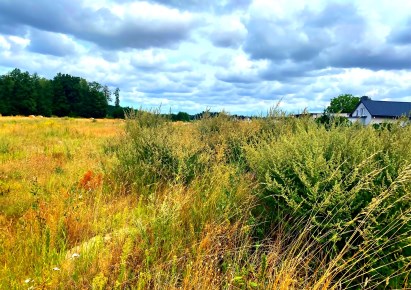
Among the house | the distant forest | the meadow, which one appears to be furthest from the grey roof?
the meadow

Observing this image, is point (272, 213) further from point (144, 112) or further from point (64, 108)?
point (64, 108)

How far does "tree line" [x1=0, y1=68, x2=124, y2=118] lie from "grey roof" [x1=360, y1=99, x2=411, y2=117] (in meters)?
55.5

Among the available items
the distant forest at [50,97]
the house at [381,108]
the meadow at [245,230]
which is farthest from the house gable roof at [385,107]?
the meadow at [245,230]

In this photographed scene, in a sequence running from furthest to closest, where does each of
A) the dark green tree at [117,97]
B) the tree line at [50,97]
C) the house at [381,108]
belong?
the dark green tree at [117,97], the tree line at [50,97], the house at [381,108]

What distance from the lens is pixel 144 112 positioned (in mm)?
12445

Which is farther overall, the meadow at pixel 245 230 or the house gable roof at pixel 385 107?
the house gable roof at pixel 385 107

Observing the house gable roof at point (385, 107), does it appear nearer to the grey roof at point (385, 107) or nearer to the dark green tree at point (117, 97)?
the grey roof at point (385, 107)

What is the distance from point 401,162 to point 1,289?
4179 mm

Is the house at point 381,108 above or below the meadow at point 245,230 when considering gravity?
above

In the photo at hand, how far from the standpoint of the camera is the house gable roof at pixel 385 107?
2163 inches

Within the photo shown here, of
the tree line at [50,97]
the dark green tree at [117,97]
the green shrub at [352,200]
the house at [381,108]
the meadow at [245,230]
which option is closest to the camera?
the meadow at [245,230]

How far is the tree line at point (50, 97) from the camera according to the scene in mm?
74062

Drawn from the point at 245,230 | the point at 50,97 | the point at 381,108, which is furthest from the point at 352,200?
the point at 50,97

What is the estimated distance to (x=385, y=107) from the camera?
5672 cm
